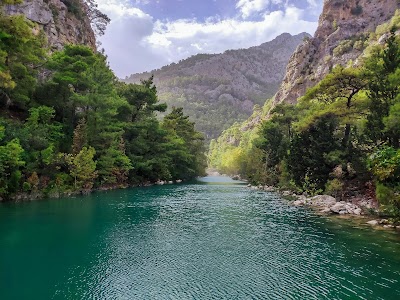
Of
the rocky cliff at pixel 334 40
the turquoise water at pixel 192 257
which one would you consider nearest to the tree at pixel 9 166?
the turquoise water at pixel 192 257

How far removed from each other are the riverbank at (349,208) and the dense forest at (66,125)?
23.0 metres

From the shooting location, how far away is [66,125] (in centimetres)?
4053

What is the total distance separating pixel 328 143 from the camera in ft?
101

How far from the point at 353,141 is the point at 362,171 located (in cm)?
420

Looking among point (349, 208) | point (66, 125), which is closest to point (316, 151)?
point (349, 208)

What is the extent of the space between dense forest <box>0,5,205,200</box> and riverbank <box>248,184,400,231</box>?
22997 millimetres

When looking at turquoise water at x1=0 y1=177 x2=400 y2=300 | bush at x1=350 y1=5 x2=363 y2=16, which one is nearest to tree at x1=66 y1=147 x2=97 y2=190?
turquoise water at x1=0 y1=177 x2=400 y2=300

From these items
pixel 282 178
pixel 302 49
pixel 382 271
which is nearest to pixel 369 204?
pixel 382 271

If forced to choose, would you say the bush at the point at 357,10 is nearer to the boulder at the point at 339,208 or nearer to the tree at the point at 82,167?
the boulder at the point at 339,208

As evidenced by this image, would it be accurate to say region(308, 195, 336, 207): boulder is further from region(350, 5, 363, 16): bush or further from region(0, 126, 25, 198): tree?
region(350, 5, 363, 16): bush

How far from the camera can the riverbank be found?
66.2ft

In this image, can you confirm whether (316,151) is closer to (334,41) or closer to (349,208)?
(349,208)

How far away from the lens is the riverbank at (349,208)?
20.2 meters

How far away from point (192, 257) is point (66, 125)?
3235 centimetres
